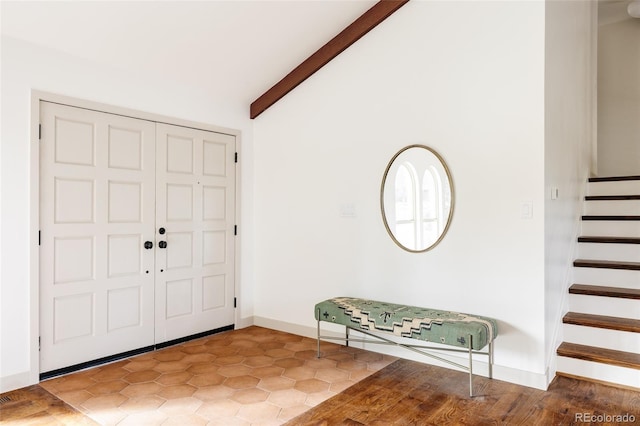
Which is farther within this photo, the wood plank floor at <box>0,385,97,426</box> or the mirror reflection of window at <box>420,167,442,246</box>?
the mirror reflection of window at <box>420,167,442,246</box>

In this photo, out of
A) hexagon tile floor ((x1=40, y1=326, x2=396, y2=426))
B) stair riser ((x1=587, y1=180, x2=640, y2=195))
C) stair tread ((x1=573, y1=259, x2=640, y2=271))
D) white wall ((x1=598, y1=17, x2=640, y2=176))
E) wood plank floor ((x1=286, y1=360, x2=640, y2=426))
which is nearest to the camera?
wood plank floor ((x1=286, y1=360, x2=640, y2=426))

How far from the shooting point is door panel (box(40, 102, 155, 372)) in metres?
3.12

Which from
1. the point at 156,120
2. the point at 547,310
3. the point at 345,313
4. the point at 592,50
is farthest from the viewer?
the point at 592,50

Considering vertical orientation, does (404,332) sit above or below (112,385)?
above

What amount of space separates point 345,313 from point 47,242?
2329 millimetres

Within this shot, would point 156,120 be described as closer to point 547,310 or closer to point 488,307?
point 488,307

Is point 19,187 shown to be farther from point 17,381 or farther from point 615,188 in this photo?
point 615,188

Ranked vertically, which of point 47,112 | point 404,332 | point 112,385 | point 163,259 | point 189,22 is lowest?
point 112,385

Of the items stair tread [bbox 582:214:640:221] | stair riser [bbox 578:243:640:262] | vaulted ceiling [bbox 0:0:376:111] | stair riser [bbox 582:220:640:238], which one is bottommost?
stair riser [bbox 578:243:640:262]

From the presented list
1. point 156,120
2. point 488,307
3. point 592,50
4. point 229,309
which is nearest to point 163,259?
point 229,309

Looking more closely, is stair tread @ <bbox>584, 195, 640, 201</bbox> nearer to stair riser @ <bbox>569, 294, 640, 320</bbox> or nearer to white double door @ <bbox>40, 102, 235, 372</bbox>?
stair riser @ <bbox>569, 294, 640, 320</bbox>

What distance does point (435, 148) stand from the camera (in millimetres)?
3350

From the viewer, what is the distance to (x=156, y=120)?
3760 mm

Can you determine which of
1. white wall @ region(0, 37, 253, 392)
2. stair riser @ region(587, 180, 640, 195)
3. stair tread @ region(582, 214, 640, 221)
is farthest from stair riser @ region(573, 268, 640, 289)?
white wall @ region(0, 37, 253, 392)
